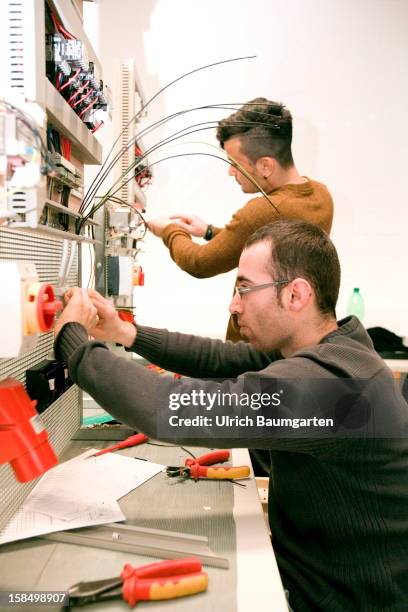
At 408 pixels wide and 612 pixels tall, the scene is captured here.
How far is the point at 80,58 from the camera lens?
102cm

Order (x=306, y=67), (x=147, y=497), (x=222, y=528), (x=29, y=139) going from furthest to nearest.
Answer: (x=306, y=67) < (x=147, y=497) < (x=222, y=528) < (x=29, y=139)

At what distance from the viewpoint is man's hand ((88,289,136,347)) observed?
1109 millimetres

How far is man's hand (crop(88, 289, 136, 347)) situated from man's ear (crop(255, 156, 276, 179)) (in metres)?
0.81

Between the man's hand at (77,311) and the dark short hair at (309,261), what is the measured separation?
40 cm

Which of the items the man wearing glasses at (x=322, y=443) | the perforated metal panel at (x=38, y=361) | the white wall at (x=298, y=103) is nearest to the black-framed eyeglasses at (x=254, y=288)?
the man wearing glasses at (x=322, y=443)

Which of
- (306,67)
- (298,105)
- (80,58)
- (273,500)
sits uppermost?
(306,67)

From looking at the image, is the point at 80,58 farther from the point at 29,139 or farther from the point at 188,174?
the point at 188,174

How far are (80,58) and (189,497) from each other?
95 cm

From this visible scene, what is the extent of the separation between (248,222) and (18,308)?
1041mm

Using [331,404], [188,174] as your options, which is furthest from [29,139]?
[188,174]

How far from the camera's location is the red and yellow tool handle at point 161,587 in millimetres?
644

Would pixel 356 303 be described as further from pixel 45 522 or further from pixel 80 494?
pixel 45 522

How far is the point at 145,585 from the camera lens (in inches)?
25.5

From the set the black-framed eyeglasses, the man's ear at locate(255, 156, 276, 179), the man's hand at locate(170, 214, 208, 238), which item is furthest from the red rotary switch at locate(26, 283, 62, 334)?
the man's hand at locate(170, 214, 208, 238)
